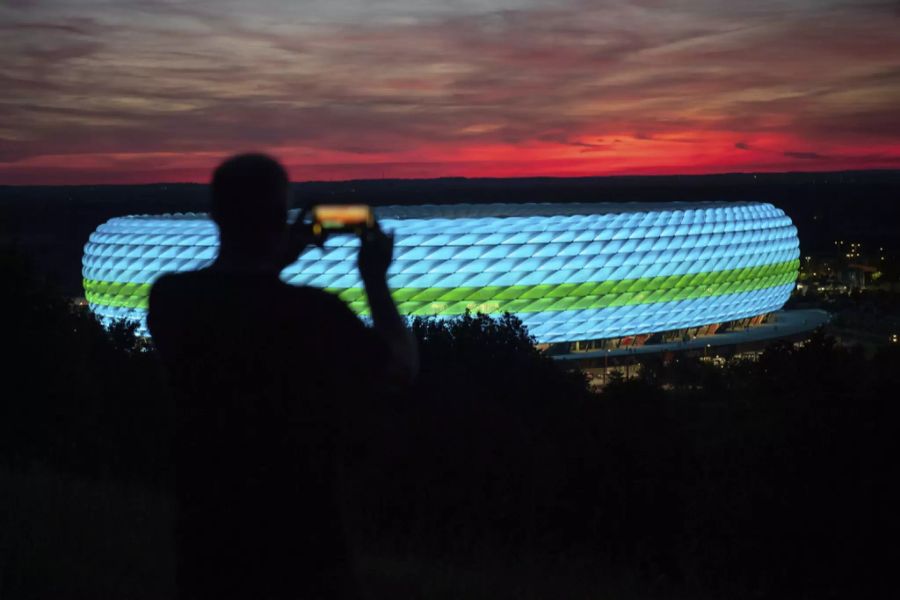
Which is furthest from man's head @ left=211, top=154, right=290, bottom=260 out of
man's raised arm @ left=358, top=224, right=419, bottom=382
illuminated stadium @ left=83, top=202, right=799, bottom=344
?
illuminated stadium @ left=83, top=202, right=799, bottom=344

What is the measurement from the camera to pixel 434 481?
1448 cm

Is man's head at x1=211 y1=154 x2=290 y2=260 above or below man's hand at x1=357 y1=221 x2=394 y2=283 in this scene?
above

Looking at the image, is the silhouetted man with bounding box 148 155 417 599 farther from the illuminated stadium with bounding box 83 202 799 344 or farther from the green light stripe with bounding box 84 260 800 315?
the green light stripe with bounding box 84 260 800 315

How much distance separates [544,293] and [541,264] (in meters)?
1.73

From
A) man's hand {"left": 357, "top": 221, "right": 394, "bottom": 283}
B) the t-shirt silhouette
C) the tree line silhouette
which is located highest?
man's hand {"left": 357, "top": 221, "right": 394, "bottom": 283}

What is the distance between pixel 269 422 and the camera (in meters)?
2.34

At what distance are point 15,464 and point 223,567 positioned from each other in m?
7.95

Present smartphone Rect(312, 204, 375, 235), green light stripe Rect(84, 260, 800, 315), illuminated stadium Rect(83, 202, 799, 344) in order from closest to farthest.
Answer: smartphone Rect(312, 204, 375, 235)
illuminated stadium Rect(83, 202, 799, 344)
green light stripe Rect(84, 260, 800, 315)

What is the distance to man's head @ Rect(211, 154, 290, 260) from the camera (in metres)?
2.33

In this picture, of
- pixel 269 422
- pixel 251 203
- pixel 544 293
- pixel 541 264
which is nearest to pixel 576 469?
pixel 269 422

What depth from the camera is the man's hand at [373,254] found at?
2496 mm

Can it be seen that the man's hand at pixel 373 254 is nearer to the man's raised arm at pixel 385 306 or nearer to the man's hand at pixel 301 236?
the man's raised arm at pixel 385 306

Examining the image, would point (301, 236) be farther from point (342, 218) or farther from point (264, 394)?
point (264, 394)

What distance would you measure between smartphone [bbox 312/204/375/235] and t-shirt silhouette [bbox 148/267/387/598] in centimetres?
23
